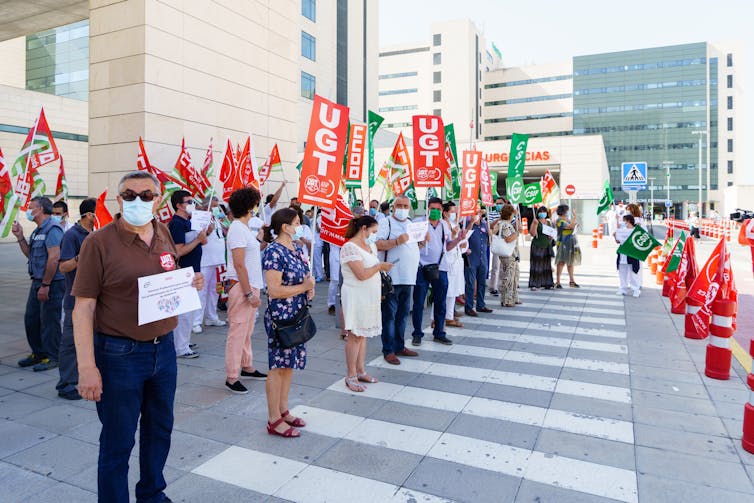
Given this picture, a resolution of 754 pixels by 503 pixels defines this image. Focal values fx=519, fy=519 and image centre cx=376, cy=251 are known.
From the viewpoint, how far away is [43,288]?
595 cm

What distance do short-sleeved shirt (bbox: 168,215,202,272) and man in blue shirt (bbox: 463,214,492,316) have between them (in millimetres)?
4394

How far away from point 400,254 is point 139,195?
4040mm

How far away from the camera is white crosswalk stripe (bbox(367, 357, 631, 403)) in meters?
5.53

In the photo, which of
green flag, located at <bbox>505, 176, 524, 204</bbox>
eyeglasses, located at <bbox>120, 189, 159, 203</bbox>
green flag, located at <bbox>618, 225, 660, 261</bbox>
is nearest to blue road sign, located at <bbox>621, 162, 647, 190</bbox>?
green flag, located at <bbox>505, 176, 524, 204</bbox>

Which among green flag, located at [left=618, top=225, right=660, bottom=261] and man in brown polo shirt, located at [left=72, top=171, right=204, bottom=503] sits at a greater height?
green flag, located at [left=618, top=225, right=660, bottom=261]

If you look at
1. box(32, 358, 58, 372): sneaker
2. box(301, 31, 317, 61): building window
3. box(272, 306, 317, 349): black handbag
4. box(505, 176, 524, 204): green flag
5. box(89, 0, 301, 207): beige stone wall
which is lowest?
box(32, 358, 58, 372): sneaker

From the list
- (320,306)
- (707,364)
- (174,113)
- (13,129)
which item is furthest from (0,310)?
(13,129)

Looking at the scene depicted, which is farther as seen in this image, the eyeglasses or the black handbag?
the black handbag

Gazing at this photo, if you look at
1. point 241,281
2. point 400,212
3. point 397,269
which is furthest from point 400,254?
point 241,281

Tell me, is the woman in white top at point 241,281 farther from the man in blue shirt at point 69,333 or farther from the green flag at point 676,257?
the green flag at point 676,257

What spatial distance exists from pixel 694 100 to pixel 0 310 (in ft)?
378

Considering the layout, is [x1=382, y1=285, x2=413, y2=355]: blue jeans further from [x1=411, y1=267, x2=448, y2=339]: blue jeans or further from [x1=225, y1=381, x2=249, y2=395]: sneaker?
[x1=225, y1=381, x2=249, y2=395]: sneaker

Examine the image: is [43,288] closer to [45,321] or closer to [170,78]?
[45,321]

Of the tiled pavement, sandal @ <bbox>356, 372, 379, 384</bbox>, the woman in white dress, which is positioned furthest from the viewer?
sandal @ <bbox>356, 372, 379, 384</bbox>
